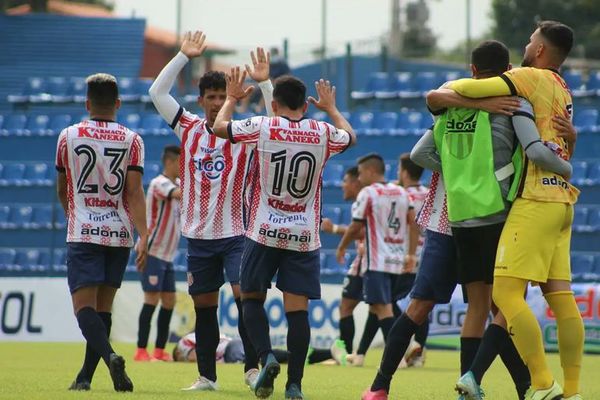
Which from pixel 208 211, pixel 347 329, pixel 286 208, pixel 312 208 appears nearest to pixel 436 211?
pixel 312 208

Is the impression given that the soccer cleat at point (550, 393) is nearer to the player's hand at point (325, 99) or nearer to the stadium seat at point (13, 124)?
the player's hand at point (325, 99)

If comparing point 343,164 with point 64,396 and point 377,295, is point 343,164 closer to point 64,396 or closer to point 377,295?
point 377,295

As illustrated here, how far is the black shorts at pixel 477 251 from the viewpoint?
712 centimetres

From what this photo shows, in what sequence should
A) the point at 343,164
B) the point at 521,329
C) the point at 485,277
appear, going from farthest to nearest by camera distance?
the point at 343,164 < the point at 485,277 < the point at 521,329

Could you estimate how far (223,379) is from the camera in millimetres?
10438

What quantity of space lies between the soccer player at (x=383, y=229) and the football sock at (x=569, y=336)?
637 cm

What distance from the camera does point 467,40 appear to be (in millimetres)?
23703

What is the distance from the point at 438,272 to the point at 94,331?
241 centimetres

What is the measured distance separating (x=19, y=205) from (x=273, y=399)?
52.1 feet

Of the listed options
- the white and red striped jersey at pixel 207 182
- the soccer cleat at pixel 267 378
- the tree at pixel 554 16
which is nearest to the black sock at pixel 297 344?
the soccer cleat at pixel 267 378

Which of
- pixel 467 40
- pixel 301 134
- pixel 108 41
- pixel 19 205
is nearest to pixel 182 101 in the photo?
pixel 19 205

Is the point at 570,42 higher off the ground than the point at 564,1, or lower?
lower

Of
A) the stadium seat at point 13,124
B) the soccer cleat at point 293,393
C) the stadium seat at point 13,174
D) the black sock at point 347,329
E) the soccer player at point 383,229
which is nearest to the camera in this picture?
the soccer cleat at point 293,393

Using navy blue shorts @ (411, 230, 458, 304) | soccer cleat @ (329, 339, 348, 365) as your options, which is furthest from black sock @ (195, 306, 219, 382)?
soccer cleat @ (329, 339, 348, 365)
